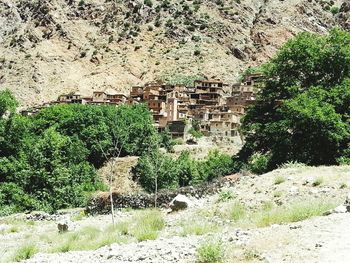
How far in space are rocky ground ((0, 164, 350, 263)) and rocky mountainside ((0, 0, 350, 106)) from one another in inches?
3902

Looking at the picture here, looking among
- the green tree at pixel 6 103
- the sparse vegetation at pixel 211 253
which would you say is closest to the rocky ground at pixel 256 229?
the sparse vegetation at pixel 211 253

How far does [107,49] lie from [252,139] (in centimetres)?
9933

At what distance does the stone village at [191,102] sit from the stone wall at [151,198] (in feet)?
219

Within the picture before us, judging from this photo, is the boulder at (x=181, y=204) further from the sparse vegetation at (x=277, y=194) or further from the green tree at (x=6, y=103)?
the green tree at (x=6, y=103)

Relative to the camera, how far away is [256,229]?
41.3 ft

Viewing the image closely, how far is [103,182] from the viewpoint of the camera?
71500mm

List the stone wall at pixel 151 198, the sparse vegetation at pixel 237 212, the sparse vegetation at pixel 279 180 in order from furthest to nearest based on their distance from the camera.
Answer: the stone wall at pixel 151 198 < the sparse vegetation at pixel 279 180 < the sparse vegetation at pixel 237 212

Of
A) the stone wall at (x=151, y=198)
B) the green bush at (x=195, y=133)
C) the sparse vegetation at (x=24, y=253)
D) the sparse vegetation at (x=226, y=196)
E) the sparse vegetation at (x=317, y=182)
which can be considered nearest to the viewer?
the sparse vegetation at (x=24, y=253)

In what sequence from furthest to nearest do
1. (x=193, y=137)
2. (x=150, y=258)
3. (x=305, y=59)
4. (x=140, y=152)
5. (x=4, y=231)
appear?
1. (x=193, y=137)
2. (x=140, y=152)
3. (x=305, y=59)
4. (x=4, y=231)
5. (x=150, y=258)

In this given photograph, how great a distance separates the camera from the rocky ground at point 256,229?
10305 mm

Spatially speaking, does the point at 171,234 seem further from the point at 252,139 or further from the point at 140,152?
the point at 140,152

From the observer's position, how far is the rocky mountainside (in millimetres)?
121062

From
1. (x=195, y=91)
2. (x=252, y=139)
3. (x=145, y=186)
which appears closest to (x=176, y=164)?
(x=145, y=186)

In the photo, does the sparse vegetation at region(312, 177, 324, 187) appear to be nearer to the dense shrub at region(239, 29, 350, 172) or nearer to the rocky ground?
the rocky ground
